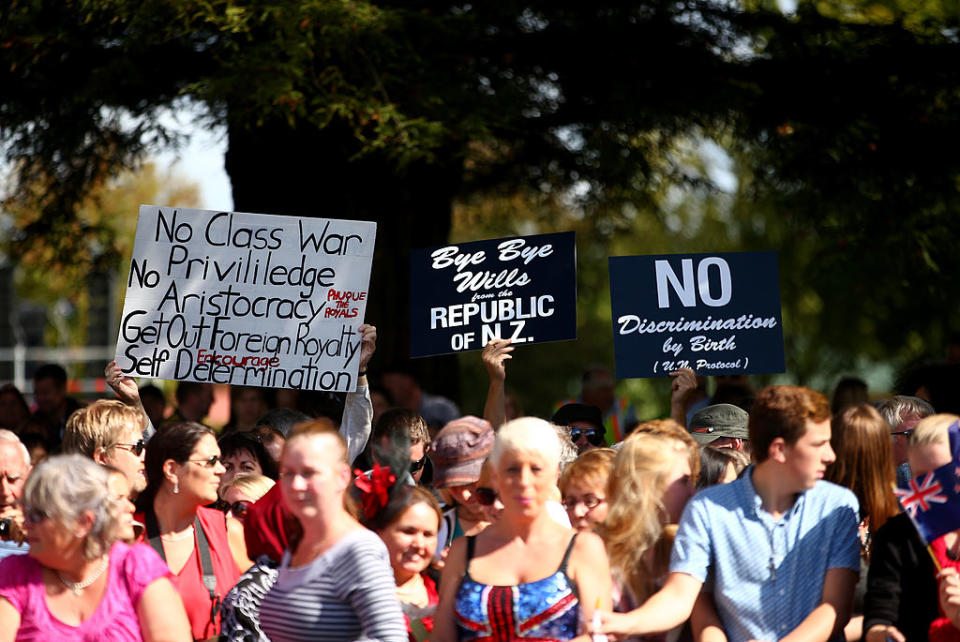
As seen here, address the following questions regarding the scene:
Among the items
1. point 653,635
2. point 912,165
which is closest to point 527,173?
point 912,165

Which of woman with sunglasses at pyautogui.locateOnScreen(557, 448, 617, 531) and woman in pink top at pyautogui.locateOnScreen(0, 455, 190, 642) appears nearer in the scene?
woman in pink top at pyautogui.locateOnScreen(0, 455, 190, 642)

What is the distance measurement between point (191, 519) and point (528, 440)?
1749mm

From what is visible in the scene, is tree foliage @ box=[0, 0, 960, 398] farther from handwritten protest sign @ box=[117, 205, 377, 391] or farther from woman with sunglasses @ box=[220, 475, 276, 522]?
woman with sunglasses @ box=[220, 475, 276, 522]

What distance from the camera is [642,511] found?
416 cm

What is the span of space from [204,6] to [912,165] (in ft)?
18.0

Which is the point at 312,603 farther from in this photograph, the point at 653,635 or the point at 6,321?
the point at 6,321

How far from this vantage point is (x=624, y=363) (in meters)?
7.11

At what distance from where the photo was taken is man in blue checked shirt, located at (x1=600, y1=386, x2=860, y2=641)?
3971 millimetres

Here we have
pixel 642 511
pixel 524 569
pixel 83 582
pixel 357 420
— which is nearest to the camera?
pixel 83 582

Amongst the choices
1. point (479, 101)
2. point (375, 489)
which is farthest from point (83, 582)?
point (479, 101)

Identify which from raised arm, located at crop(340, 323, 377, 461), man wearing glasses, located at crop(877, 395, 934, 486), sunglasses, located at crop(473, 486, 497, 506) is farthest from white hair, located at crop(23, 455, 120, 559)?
man wearing glasses, located at crop(877, 395, 934, 486)

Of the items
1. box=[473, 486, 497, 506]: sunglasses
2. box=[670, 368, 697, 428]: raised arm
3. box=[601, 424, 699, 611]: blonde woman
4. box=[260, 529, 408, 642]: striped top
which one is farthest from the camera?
box=[670, 368, 697, 428]: raised arm

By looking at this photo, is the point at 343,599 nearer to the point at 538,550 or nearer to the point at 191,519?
the point at 538,550

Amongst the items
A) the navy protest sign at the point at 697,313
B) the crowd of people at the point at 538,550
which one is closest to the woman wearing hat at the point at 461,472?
the crowd of people at the point at 538,550
